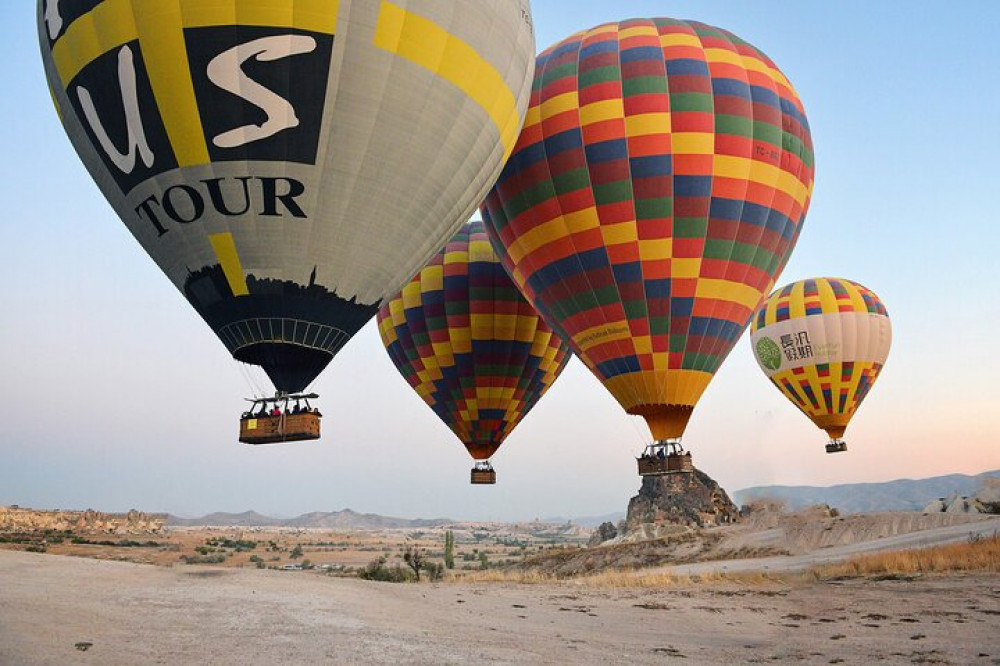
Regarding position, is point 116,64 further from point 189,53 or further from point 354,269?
point 354,269

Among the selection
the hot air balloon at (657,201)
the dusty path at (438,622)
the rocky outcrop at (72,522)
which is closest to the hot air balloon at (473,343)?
the hot air balloon at (657,201)

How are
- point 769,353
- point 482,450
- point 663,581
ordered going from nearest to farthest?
point 663,581 < point 482,450 < point 769,353

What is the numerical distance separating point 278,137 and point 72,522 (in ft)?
231

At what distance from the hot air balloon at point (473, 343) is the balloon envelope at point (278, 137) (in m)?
12.5

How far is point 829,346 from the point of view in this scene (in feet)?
113

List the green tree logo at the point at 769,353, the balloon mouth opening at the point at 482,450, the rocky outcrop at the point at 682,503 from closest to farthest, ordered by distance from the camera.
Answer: the balloon mouth opening at the point at 482,450 → the green tree logo at the point at 769,353 → the rocky outcrop at the point at 682,503

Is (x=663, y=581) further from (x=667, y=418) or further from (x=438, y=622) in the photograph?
(x=438, y=622)

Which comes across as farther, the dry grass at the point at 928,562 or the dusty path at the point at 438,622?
the dry grass at the point at 928,562

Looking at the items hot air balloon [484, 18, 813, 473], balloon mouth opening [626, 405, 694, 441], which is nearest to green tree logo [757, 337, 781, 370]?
hot air balloon [484, 18, 813, 473]

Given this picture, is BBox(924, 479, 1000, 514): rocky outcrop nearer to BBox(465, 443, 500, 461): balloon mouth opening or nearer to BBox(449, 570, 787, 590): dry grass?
BBox(449, 570, 787, 590): dry grass

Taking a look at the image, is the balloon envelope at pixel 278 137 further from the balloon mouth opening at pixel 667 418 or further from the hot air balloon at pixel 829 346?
the hot air balloon at pixel 829 346

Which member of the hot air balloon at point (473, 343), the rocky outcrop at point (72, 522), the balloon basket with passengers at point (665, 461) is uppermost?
the hot air balloon at point (473, 343)

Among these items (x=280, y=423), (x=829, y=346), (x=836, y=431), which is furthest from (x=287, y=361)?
(x=836, y=431)

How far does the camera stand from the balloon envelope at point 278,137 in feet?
40.8
